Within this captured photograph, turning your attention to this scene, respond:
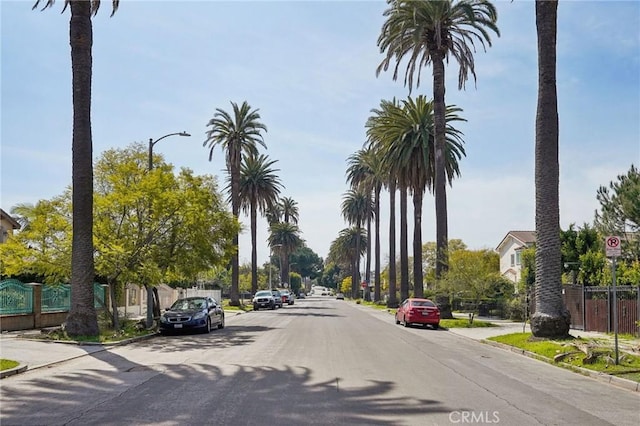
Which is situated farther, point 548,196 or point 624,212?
point 624,212

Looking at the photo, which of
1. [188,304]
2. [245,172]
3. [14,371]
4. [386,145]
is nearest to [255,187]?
[245,172]

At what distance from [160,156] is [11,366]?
18887 millimetres

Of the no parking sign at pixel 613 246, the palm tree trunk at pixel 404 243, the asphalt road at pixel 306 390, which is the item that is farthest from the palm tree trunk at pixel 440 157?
the no parking sign at pixel 613 246

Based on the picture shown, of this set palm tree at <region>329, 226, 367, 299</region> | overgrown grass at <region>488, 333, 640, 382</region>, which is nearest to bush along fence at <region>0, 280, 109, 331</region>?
overgrown grass at <region>488, 333, 640, 382</region>

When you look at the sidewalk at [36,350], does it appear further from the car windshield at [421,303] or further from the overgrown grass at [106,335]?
the car windshield at [421,303]

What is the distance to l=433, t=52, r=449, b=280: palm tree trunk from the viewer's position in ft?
124

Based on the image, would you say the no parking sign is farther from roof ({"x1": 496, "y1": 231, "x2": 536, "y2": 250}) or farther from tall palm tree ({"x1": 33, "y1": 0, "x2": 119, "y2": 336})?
roof ({"x1": 496, "y1": 231, "x2": 536, "y2": 250})

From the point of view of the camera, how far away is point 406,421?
904 cm

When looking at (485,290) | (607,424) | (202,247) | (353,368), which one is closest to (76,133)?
(202,247)

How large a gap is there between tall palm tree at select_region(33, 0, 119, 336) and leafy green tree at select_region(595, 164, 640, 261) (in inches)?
→ 1016

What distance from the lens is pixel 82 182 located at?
2233 centimetres

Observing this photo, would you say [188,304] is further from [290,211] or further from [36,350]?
[290,211]

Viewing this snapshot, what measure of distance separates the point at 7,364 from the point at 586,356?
1362cm

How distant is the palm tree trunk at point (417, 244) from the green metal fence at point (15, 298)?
80.9ft
